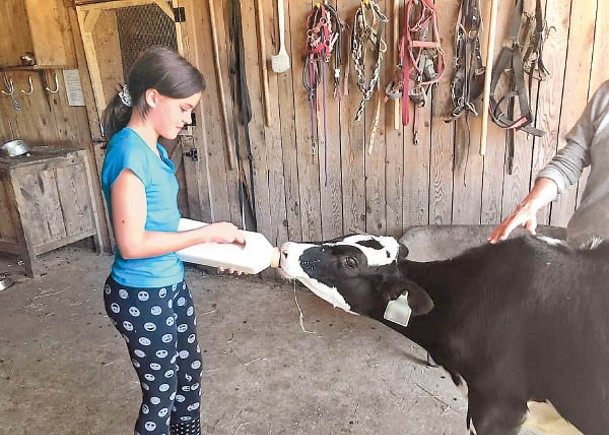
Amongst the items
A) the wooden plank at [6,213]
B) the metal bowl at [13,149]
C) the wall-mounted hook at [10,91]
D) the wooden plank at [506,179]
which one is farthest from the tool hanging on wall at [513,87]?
the wall-mounted hook at [10,91]

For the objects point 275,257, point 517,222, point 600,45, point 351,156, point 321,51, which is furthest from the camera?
point 351,156

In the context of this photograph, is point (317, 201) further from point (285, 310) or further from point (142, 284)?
point (142, 284)

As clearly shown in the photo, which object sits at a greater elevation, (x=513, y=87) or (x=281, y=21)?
(x=281, y=21)

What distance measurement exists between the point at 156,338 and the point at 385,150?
6.85 ft

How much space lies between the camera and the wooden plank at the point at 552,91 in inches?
103

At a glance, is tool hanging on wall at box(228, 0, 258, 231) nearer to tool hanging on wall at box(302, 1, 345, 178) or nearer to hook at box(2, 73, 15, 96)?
tool hanging on wall at box(302, 1, 345, 178)

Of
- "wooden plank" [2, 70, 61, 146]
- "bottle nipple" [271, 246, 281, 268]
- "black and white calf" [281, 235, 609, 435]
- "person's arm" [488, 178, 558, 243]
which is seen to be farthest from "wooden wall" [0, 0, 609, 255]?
"bottle nipple" [271, 246, 281, 268]

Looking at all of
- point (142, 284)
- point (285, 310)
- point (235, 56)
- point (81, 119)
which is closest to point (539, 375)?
point (142, 284)

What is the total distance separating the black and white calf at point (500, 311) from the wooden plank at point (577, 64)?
4.46 feet

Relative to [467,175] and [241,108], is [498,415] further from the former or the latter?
[241,108]

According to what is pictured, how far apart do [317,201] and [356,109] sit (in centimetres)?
72

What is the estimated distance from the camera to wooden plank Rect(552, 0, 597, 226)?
2568mm

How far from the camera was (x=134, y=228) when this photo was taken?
4.63 ft

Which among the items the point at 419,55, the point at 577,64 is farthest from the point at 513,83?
the point at 419,55
